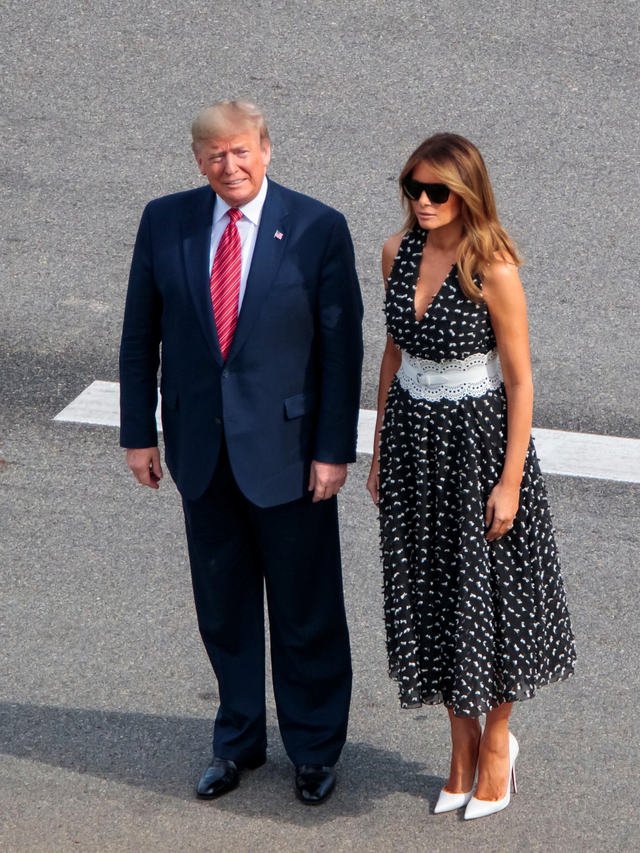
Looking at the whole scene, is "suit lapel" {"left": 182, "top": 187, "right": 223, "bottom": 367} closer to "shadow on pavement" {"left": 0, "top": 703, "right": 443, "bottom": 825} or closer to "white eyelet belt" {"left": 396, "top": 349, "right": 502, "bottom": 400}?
"white eyelet belt" {"left": 396, "top": 349, "right": 502, "bottom": 400}

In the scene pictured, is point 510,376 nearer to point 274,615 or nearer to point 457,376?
point 457,376

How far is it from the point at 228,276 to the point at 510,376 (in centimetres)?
98

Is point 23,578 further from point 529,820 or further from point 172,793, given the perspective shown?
point 529,820

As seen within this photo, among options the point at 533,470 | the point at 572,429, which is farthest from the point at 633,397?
the point at 533,470

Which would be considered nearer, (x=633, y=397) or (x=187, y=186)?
(x=633, y=397)

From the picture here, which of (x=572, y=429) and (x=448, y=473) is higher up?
(x=448, y=473)

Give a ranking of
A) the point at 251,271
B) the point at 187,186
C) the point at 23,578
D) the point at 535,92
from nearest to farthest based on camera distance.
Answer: the point at 251,271 < the point at 23,578 < the point at 187,186 < the point at 535,92

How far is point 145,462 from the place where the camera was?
13.2ft

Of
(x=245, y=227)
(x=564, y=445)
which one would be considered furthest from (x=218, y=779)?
(x=564, y=445)

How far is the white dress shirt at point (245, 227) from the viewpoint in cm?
373

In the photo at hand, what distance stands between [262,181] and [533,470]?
1318mm

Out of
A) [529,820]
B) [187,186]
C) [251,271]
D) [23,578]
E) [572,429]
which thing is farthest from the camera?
[187,186]

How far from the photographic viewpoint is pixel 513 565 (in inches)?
148

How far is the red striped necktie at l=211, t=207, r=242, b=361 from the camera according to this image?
372 centimetres
